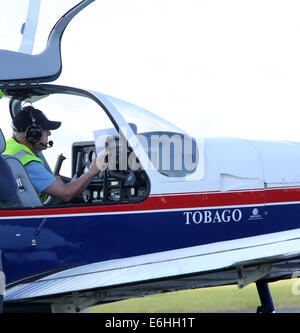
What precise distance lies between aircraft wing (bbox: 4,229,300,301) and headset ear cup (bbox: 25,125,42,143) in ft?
3.79

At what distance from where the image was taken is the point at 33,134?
557 centimetres

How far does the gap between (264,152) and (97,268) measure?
1.99 metres

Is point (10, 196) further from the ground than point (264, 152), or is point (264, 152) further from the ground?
point (264, 152)

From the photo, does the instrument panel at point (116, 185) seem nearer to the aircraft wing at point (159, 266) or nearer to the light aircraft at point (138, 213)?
the light aircraft at point (138, 213)

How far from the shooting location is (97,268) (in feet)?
17.0

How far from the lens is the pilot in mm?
5422

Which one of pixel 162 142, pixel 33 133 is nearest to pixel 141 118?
pixel 162 142

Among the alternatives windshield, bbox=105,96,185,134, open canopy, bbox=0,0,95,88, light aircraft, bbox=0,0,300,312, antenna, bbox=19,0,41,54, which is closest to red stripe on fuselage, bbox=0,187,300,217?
light aircraft, bbox=0,0,300,312

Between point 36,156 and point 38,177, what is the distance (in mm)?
239

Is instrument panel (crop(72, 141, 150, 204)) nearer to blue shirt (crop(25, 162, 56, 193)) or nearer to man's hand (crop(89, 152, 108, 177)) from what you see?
man's hand (crop(89, 152, 108, 177))
